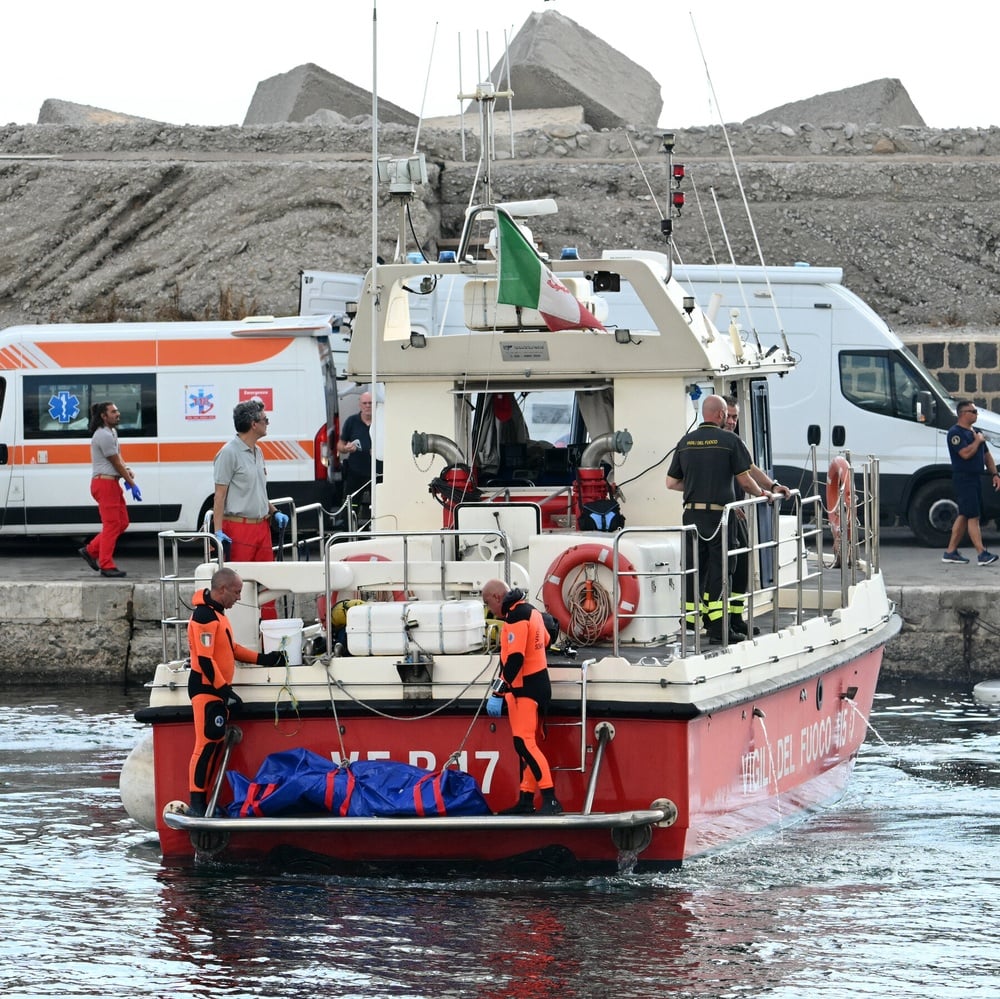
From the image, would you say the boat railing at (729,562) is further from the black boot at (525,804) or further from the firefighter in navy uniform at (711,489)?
the black boot at (525,804)

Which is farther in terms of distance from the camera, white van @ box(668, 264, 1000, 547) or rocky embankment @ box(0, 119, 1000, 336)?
rocky embankment @ box(0, 119, 1000, 336)

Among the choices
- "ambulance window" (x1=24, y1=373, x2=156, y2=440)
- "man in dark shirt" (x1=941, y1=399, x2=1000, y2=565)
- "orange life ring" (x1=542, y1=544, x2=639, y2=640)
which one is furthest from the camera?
"ambulance window" (x1=24, y1=373, x2=156, y2=440)

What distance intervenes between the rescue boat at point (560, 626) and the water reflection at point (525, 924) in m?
0.19

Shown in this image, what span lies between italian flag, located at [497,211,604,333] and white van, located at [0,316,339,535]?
7.90 m

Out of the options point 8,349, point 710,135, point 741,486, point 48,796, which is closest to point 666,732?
point 741,486

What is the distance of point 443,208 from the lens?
88.4ft

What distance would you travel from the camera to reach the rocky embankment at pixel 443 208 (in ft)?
83.0

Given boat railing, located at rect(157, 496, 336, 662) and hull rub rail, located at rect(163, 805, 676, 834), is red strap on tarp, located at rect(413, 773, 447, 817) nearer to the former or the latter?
hull rub rail, located at rect(163, 805, 676, 834)

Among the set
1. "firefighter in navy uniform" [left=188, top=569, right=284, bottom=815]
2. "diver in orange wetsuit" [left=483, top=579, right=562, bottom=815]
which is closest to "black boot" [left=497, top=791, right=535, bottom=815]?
"diver in orange wetsuit" [left=483, top=579, right=562, bottom=815]

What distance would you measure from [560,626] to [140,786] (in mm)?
2330

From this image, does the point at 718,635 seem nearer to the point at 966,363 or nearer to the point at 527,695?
the point at 527,695

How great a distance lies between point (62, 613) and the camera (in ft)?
50.0

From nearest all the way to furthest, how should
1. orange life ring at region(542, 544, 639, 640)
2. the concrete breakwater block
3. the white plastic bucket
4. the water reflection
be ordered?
the water reflection
the white plastic bucket
orange life ring at region(542, 544, 639, 640)
the concrete breakwater block

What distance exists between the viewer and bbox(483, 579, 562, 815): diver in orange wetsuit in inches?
314
